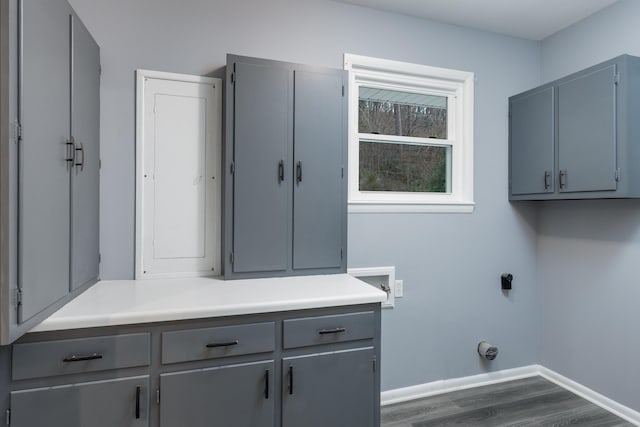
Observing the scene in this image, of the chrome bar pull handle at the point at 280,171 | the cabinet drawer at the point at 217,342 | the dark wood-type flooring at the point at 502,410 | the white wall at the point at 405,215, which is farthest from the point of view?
the dark wood-type flooring at the point at 502,410

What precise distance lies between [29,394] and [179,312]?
0.57 metres

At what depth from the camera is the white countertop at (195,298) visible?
1.45 meters

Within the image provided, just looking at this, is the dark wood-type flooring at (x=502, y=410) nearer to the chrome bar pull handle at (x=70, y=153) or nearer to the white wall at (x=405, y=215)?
the white wall at (x=405, y=215)

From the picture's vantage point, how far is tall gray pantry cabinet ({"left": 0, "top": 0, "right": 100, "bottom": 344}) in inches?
45.4

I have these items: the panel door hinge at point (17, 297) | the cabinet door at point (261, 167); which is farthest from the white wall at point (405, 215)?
the panel door hinge at point (17, 297)

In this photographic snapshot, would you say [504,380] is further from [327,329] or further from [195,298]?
[195,298]

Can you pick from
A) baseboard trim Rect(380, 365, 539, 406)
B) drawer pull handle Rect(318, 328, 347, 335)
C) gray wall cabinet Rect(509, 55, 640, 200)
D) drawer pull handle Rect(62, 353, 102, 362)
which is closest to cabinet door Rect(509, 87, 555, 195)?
gray wall cabinet Rect(509, 55, 640, 200)

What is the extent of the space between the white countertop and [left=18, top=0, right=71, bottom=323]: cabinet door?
0.14m

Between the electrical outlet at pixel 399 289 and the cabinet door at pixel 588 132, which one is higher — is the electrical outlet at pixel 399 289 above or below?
below

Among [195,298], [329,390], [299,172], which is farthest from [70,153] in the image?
[329,390]

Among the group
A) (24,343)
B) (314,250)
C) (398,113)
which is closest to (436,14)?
(398,113)

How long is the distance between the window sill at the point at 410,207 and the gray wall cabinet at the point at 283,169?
0.73 feet

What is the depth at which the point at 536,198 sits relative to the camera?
8.68ft

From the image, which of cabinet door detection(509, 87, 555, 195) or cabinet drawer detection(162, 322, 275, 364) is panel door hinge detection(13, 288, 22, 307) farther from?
cabinet door detection(509, 87, 555, 195)
